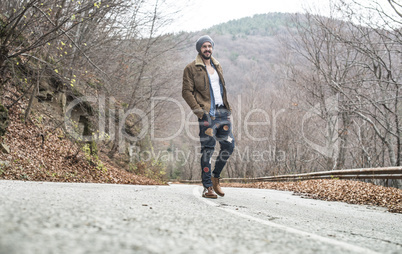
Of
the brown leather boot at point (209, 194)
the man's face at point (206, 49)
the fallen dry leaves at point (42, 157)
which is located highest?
the man's face at point (206, 49)

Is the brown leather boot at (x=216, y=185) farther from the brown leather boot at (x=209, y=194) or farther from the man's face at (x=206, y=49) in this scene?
the man's face at (x=206, y=49)

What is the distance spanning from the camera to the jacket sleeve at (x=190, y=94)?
475 centimetres

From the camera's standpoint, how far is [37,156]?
7.72 m

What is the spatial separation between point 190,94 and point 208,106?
13.6 inches

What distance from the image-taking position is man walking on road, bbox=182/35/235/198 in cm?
480

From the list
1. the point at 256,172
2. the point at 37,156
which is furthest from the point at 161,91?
the point at 256,172

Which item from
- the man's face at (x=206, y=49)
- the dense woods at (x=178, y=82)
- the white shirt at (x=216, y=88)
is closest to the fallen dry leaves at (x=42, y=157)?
the dense woods at (x=178, y=82)

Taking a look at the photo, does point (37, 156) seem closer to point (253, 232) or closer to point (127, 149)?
point (253, 232)

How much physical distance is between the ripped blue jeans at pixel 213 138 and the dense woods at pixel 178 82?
12.3ft

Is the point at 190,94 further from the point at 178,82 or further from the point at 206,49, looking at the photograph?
the point at 178,82

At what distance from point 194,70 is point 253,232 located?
11.8 ft

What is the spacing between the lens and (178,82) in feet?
67.9

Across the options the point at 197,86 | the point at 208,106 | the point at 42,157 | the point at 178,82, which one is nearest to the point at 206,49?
the point at 197,86

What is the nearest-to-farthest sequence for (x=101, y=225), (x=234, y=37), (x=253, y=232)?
1. (x=101, y=225)
2. (x=253, y=232)
3. (x=234, y=37)
